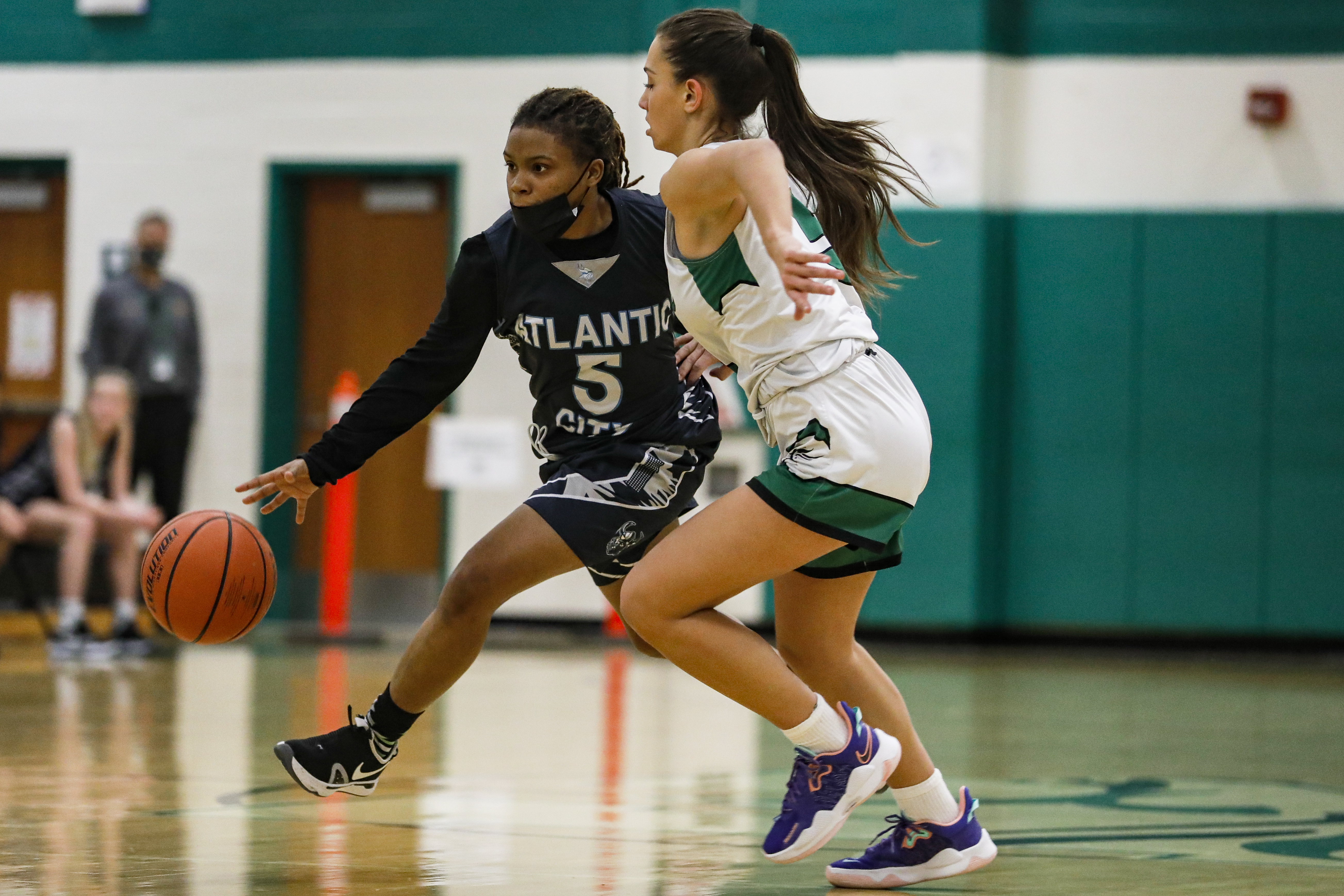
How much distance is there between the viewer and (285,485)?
3.71m

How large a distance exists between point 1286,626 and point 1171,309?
1.94 m

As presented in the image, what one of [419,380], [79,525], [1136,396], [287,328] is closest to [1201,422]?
[1136,396]

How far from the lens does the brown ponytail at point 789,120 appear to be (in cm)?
338

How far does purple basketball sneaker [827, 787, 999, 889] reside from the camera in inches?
142

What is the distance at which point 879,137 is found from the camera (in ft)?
11.6

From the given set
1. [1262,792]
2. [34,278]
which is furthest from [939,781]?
[34,278]

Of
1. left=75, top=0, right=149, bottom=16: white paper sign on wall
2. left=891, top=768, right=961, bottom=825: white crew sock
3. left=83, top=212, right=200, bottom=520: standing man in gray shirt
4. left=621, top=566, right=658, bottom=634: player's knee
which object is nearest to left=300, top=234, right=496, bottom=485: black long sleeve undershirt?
left=621, top=566, right=658, bottom=634: player's knee

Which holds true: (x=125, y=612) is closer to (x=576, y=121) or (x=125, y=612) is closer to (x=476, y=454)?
(x=476, y=454)

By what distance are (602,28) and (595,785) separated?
6718 mm

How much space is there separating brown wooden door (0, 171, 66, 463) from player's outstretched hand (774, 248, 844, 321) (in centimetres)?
957

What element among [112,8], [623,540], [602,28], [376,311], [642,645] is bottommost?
[642,645]

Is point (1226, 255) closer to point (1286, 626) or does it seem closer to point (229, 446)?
point (1286, 626)

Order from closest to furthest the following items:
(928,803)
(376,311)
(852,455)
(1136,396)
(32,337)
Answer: (852,455)
(928,803)
(1136,396)
(376,311)
(32,337)

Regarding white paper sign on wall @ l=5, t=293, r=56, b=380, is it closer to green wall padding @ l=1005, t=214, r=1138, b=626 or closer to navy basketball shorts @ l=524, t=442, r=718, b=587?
green wall padding @ l=1005, t=214, r=1138, b=626
